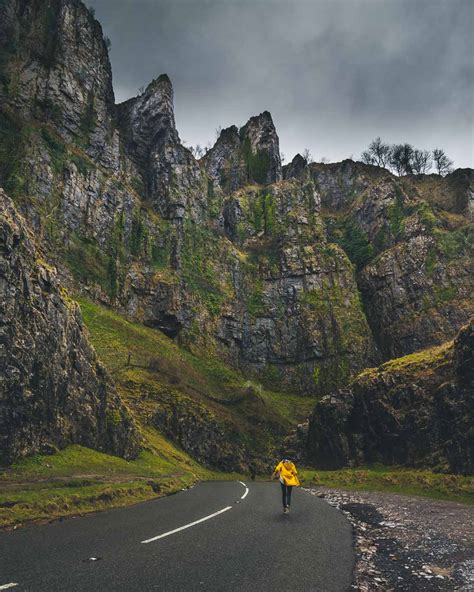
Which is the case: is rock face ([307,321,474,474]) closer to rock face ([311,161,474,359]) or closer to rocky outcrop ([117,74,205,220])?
rock face ([311,161,474,359])

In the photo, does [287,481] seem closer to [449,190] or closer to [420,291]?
Answer: [420,291]

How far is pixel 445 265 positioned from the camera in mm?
103500

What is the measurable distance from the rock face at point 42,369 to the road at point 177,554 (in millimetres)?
11734

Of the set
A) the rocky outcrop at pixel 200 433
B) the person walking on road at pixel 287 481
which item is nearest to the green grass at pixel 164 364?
the rocky outcrop at pixel 200 433

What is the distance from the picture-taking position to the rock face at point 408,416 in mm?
34500

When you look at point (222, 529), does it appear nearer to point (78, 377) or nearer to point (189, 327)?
point (78, 377)

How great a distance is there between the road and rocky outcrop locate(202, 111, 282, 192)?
453 feet

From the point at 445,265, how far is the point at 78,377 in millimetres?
97284

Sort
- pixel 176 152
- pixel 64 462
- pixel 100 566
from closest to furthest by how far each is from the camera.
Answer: pixel 100 566 < pixel 64 462 < pixel 176 152

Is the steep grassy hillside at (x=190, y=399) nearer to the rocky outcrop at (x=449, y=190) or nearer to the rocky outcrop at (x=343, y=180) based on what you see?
the rocky outcrop at (x=449, y=190)

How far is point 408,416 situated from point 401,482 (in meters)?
9.17

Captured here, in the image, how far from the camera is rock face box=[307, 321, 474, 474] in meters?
34.5

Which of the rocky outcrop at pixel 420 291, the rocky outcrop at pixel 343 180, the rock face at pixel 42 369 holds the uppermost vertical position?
the rocky outcrop at pixel 343 180

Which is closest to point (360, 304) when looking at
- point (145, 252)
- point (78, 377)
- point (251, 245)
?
point (251, 245)
